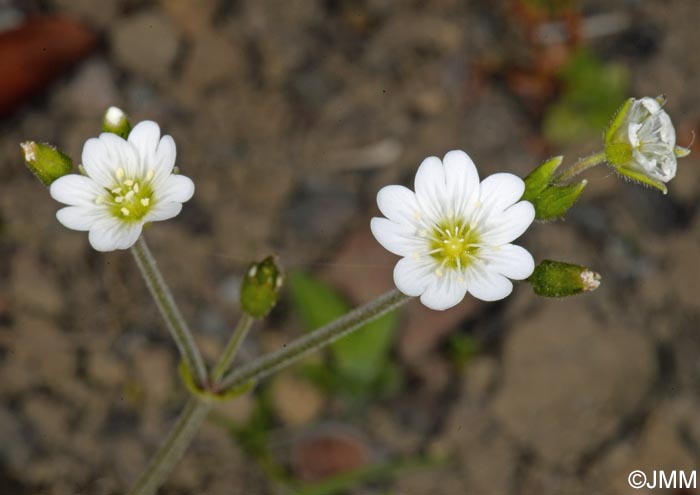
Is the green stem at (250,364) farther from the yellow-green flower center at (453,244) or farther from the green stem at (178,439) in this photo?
the yellow-green flower center at (453,244)

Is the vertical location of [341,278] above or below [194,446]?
above

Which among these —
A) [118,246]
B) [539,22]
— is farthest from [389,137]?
[118,246]

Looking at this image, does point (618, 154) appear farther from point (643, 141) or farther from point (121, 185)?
point (121, 185)

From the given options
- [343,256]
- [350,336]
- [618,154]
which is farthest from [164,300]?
[343,256]

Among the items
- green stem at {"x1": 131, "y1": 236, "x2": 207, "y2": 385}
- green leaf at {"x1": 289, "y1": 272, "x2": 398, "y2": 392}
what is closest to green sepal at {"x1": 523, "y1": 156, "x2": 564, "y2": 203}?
green stem at {"x1": 131, "y1": 236, "x2": 207, "y2": 385}

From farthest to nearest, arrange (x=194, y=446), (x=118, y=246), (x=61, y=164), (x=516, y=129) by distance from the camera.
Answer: (x=516, y=129) < (x=194, y=446) < (x=61, y=164) < (x=118, y=246)

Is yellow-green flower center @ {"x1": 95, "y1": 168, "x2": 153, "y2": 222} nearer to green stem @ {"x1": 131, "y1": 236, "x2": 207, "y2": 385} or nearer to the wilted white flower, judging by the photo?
green stem @ {"x1": 131, "y1": 236, "x2": 207, "y2": 385}

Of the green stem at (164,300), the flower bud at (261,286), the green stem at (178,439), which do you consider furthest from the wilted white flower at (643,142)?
the green stem at (164,300)

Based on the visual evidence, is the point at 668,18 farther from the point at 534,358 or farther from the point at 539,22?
the point at 534,358
